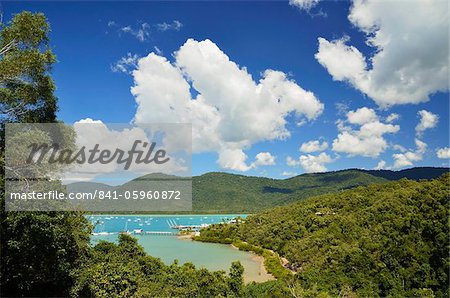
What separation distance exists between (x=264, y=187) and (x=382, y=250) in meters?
121

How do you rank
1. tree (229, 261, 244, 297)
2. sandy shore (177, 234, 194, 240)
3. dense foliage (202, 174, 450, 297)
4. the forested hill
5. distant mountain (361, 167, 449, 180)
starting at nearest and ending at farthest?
tree (229, 261, 244, 297) → dense foliage (202, 174, 450, 297) → sandy shore (177, 234, 194, 240) → the forested hill → distant mountain (361, 167, 449, 180)

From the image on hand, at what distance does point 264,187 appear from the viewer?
141m

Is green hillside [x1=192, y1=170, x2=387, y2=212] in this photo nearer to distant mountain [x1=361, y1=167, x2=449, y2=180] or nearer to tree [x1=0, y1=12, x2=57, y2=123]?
distant mountain [x1=361, y1=167, x2=449, y2=180]

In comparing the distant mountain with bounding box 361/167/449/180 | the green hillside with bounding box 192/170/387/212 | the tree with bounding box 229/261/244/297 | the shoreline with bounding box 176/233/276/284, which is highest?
the distant mountain with bounding box 361/167/449/180

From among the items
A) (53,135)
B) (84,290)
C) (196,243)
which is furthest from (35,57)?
(196,243)

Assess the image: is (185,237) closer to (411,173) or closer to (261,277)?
(261,277)

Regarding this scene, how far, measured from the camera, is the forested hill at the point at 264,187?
368 ft

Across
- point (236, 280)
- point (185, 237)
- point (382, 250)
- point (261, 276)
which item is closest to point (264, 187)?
point (185, 237)

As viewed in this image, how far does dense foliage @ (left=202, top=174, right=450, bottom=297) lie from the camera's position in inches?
699

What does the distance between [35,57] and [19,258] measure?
4.43 meters

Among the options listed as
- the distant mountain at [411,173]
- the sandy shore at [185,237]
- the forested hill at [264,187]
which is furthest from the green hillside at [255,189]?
the sandy shore at [185,237]

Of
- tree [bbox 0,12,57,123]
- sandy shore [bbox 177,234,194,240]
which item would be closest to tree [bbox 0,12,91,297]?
tree [bbox 0,12,57,123]

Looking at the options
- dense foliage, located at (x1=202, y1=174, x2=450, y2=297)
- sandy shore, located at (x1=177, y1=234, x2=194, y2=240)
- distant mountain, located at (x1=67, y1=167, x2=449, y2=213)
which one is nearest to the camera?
dense foliage, located at (x1=202, y1=174, x2=450, y2=297)

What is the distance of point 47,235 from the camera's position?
21.2 feet
